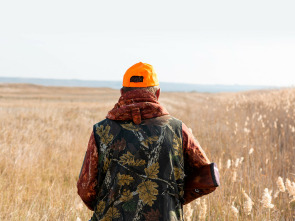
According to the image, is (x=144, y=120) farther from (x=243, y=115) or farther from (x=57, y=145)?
(x=243, y=115)

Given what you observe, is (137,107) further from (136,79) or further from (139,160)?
(139,160)

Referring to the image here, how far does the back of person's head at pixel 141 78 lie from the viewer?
5.67 ft

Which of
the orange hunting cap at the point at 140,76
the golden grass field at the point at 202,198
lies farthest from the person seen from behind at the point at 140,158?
the golden grass field at the point at 202,198

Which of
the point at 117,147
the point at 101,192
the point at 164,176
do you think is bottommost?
the point at 101,192

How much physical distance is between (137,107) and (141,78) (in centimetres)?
18

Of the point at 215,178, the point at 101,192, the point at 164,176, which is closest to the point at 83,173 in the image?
the point at 101,192

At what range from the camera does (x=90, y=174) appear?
1.77 m

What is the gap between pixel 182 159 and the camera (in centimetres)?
175

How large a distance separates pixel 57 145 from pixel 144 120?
500 cm

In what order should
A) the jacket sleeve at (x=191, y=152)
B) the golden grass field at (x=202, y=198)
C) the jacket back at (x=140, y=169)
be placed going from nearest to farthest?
the jacket back at (x=140, y=169), the jacket sleeve at (x=191, y=152), the golden grass field at (x=202, y=198)

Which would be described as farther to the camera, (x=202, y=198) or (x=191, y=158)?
(x=202, y=198)

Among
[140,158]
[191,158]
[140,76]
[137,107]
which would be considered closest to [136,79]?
[140,76]

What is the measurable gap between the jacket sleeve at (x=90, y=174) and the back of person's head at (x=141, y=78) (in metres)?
0.36

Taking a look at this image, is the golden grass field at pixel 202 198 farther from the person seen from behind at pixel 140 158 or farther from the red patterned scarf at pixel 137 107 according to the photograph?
the red patterned scarf at pixel 137 107
